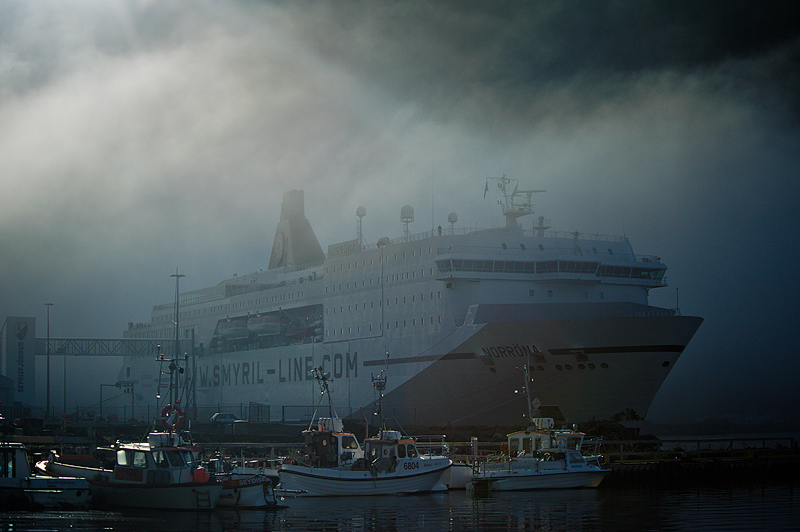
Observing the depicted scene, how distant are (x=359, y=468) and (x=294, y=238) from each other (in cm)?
3637

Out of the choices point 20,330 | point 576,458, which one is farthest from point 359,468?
point 20,330

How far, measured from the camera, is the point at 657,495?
24.9 metres

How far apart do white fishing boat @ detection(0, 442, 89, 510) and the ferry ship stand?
1494 cm

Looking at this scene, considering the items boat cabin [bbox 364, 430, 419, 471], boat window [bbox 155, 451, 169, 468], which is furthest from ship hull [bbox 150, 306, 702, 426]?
boat window [bbox 155, 451, 169, 468]

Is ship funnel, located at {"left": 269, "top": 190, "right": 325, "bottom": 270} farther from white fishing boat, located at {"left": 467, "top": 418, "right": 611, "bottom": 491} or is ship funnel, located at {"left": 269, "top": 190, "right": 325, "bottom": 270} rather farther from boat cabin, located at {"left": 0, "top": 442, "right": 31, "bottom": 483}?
boat cabin, located at {"left": 0, "top": 442, "right": 31, "bottom": 483}

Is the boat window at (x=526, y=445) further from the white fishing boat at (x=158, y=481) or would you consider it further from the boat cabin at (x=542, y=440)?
the white fishing boat at (x=158, y=481)

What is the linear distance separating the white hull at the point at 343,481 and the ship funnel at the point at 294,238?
34503 mm

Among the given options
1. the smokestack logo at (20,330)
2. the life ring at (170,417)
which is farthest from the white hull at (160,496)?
the smokestack logo at (20,330)

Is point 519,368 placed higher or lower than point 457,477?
higher

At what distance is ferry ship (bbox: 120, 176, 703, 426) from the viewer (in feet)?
108

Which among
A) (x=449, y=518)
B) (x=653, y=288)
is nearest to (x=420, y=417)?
(x=653, y=288)

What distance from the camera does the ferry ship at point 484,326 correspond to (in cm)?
3300

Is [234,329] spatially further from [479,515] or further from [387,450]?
[479,515]

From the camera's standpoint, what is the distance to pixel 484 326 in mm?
34594
